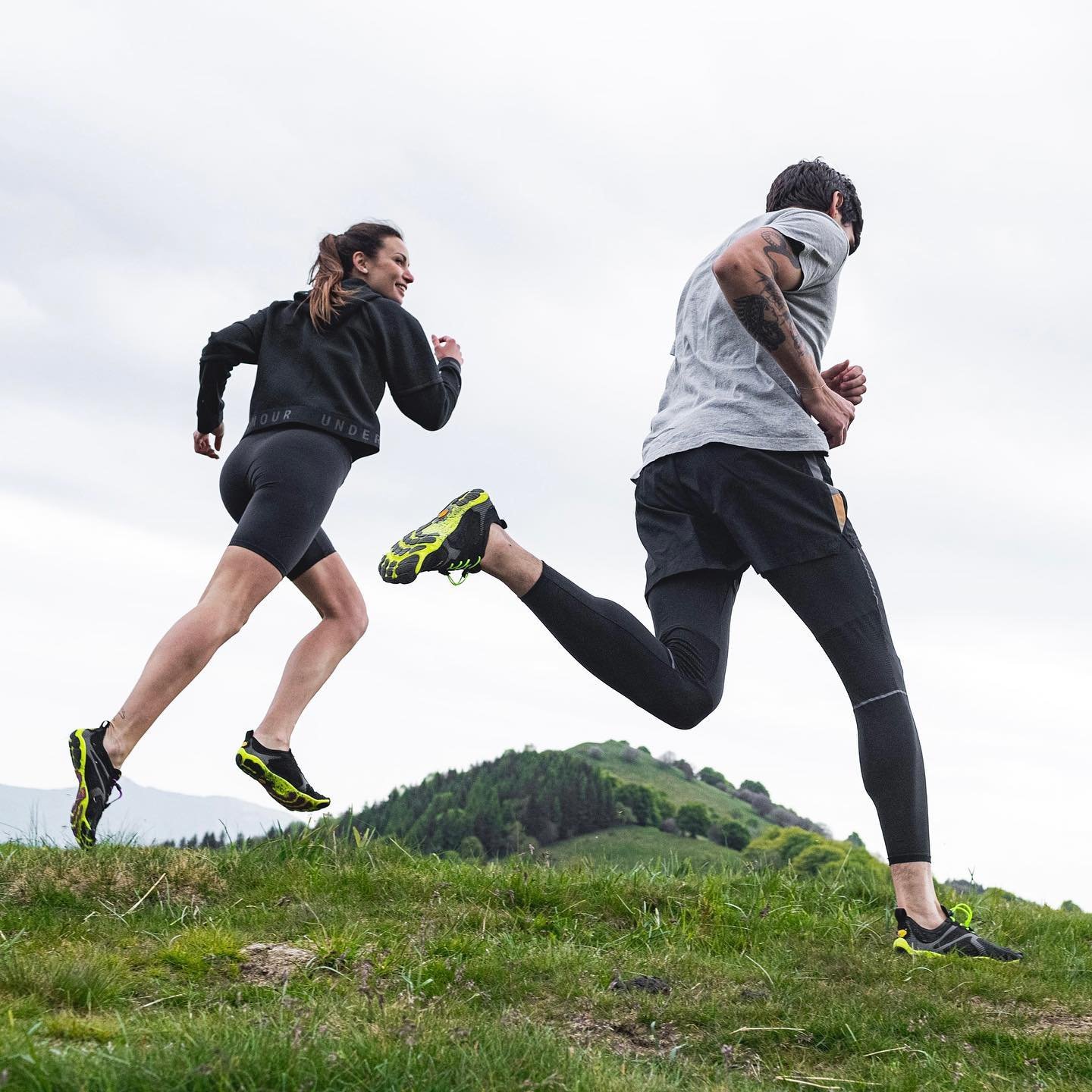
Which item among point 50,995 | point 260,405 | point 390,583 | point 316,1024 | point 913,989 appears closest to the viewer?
point 316,1024

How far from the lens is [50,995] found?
113 inches

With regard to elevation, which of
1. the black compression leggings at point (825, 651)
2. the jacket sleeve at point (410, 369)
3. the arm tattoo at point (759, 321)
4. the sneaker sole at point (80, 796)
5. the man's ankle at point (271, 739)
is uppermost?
the jacket sleeve at point (410, 369)

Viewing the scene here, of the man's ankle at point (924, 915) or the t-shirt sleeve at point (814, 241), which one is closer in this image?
the man's ankle at point (924, 915)

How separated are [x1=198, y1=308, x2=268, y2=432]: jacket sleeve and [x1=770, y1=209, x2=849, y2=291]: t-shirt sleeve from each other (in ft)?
7.57

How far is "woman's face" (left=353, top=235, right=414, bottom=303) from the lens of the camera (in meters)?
5.20

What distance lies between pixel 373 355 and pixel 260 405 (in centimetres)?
53

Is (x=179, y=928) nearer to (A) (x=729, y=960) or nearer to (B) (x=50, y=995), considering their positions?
(B) (x=50, y=995)

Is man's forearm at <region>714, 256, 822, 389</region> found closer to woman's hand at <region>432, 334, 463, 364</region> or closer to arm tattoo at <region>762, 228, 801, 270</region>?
arm tattoo at <region>762, 228, 801, 270</region>

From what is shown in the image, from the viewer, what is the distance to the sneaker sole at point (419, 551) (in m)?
3.85

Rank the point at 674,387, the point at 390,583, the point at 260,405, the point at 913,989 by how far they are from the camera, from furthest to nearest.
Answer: the point at 260,405 → the point at 674,387 → the point at 390,583 → the point at 913,989

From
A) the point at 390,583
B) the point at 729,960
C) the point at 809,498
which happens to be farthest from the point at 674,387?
the point at 729,960

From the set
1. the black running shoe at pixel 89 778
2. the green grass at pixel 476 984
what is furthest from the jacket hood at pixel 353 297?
the green grass at pixel 476 984

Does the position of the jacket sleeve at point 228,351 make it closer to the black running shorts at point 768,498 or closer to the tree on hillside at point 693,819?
the black running shorts at point 768,498

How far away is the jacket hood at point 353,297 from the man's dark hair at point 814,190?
1.75m
